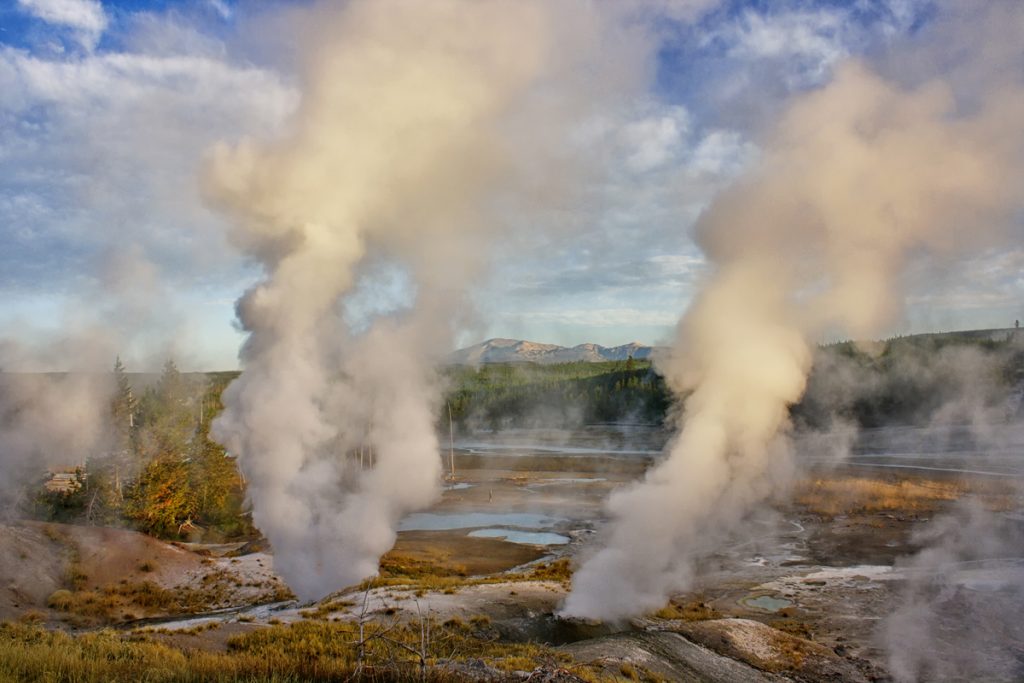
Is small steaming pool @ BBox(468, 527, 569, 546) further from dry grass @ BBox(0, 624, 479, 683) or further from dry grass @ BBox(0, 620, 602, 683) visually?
dry grass @ BBox(0, 624, 479, 683)

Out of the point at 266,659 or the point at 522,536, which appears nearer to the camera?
the point at 266,659

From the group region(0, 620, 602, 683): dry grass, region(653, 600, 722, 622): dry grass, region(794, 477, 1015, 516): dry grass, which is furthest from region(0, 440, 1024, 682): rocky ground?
region(0, 620, 602, 683): dry grass

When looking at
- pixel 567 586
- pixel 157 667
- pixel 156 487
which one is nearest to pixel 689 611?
pixel 567 586

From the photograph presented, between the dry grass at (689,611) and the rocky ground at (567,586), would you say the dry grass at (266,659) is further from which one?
the dry grass at (689,611)

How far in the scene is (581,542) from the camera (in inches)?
1588

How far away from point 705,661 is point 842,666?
14.0 feet

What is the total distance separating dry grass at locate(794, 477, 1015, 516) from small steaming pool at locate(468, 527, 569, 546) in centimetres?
1945

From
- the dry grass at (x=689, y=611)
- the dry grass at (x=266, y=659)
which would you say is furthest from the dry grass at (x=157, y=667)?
the dry grass at (x=689, y=611)

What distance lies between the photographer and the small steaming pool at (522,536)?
136 feet

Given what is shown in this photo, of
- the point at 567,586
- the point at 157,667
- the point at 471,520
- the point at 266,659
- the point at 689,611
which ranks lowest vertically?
the point at 471,520

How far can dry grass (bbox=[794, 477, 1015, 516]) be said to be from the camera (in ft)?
150

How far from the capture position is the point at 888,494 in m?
49.2

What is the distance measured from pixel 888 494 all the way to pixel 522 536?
28941mm

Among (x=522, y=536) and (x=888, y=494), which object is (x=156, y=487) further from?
(x=888, y=494)
